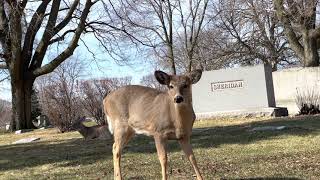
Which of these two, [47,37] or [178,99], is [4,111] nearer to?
[47,37]

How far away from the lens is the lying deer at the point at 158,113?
8203 millimetres

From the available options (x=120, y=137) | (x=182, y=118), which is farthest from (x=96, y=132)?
(x=182, y=118)

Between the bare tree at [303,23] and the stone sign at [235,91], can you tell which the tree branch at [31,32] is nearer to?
the stone sign at [235,91]

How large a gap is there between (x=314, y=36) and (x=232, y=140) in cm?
2093

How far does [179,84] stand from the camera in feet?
26.5

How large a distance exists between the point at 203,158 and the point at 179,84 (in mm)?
3998

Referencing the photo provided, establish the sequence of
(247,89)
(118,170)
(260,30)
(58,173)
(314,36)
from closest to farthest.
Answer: (118,170) < (58,173) < (247,89) < (314,36) < (260,30)

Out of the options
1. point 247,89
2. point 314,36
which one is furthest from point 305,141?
point 314,36

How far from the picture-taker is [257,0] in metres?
35.7

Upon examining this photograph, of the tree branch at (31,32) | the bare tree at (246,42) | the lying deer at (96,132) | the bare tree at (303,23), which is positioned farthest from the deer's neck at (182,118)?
the bare tree at (246,42)

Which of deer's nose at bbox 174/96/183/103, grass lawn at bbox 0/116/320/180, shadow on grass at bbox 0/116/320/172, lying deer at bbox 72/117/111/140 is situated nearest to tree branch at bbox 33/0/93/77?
lying deer at bbox 72/117/111/140

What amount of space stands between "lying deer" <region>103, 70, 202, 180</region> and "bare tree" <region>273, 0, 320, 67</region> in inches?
846

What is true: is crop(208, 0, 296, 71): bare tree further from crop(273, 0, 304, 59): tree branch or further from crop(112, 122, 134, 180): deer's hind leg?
crop(112, 122, 134, 180): deer's hind leg

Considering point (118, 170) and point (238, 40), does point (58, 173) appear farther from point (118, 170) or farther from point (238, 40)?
point (238, 40)
